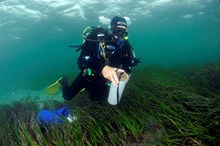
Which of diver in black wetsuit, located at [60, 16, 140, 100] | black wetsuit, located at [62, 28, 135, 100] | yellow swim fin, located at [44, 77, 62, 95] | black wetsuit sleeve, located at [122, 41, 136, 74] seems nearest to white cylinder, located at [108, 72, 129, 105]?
diver in black wetsuit, located at [60, 16, 140, 100]

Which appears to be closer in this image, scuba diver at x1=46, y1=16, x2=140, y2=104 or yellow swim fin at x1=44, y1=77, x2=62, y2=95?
scuba diver at x1=46, y1=16, x2=140, y2=104

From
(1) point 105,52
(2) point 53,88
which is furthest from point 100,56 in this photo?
(2) point 53,88

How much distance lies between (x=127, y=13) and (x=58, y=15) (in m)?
10.1

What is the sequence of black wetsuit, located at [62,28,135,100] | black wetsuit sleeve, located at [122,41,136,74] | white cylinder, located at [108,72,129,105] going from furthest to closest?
black wetsuit sleeve, located at [122,41,136,74] < black wetsuit, located at [62,28,135,100] < white cylinder, located at [108,72,129,105]

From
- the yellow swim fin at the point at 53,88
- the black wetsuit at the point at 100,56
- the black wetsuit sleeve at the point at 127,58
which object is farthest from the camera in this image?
the yellow swim fin at the point at 53,88

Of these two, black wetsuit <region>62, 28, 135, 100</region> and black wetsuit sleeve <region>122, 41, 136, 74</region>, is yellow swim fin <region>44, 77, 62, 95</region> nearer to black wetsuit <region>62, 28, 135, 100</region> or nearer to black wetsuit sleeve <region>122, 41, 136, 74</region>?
black wetsuit <region>62, 28, 135, 100</region>

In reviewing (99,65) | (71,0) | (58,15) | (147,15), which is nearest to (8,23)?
(58,15)

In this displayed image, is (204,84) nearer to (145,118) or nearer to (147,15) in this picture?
(145,118)

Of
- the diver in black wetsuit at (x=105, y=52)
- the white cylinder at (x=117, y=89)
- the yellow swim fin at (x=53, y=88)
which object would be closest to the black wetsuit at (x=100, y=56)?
the diver in black wetsuit at (x=105, y=52)

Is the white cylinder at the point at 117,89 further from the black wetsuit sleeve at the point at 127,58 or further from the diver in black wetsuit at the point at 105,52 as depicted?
the black wetsuit sleeve at the point at 127,58

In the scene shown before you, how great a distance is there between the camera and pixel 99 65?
5.58 meters

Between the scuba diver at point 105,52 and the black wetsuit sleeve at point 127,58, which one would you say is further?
the black wetsuit sleeve at point 127,58

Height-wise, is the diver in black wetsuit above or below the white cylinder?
above

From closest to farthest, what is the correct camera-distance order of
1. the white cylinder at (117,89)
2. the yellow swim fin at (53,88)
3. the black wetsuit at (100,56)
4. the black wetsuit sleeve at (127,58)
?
the white cylinder at (117,89) → the black wetsuit at (100,56) → the black wetsuit sleeve at (127,58) → the yellow swim fin at (53,88)
